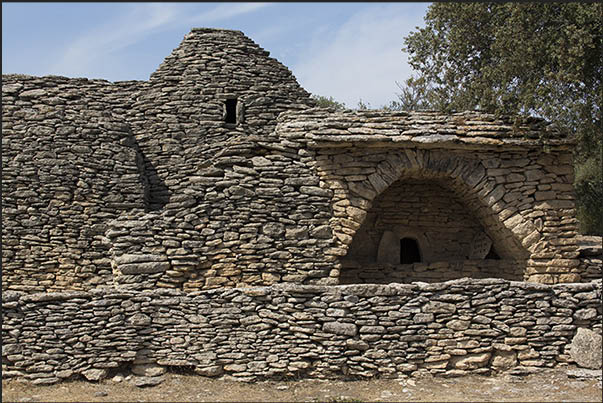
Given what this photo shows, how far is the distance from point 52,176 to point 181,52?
13.1ft

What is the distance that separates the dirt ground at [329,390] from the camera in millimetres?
8133

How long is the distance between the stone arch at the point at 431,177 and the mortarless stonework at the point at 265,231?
3 cm

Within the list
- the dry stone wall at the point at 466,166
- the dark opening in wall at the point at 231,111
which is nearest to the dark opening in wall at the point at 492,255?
the dry stone wall at the point at 466,166

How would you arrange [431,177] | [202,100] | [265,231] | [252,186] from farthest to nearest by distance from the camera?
[202,100] < [431,177] < [252,186] < [265,231]

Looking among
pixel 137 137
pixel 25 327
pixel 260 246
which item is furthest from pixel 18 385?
pixel 137 137

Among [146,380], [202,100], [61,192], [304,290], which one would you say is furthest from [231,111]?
[146,380]

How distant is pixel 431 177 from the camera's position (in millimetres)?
11086

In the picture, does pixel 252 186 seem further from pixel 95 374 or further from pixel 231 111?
pixel 95 374

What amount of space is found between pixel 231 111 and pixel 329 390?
6899 millimetres

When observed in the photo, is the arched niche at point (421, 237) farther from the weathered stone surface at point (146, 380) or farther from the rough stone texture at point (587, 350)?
the weathered stone surface at point (146, 380)

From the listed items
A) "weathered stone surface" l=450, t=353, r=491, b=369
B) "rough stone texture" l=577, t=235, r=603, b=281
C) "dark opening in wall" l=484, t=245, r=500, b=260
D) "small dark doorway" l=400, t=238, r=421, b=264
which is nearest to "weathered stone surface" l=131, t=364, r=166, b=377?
"weathered stone surface" l=450, t=353, r=491, b=369

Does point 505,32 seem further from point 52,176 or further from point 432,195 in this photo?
point 52,176

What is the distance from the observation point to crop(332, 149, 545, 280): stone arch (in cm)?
1038

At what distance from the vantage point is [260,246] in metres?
10.1
